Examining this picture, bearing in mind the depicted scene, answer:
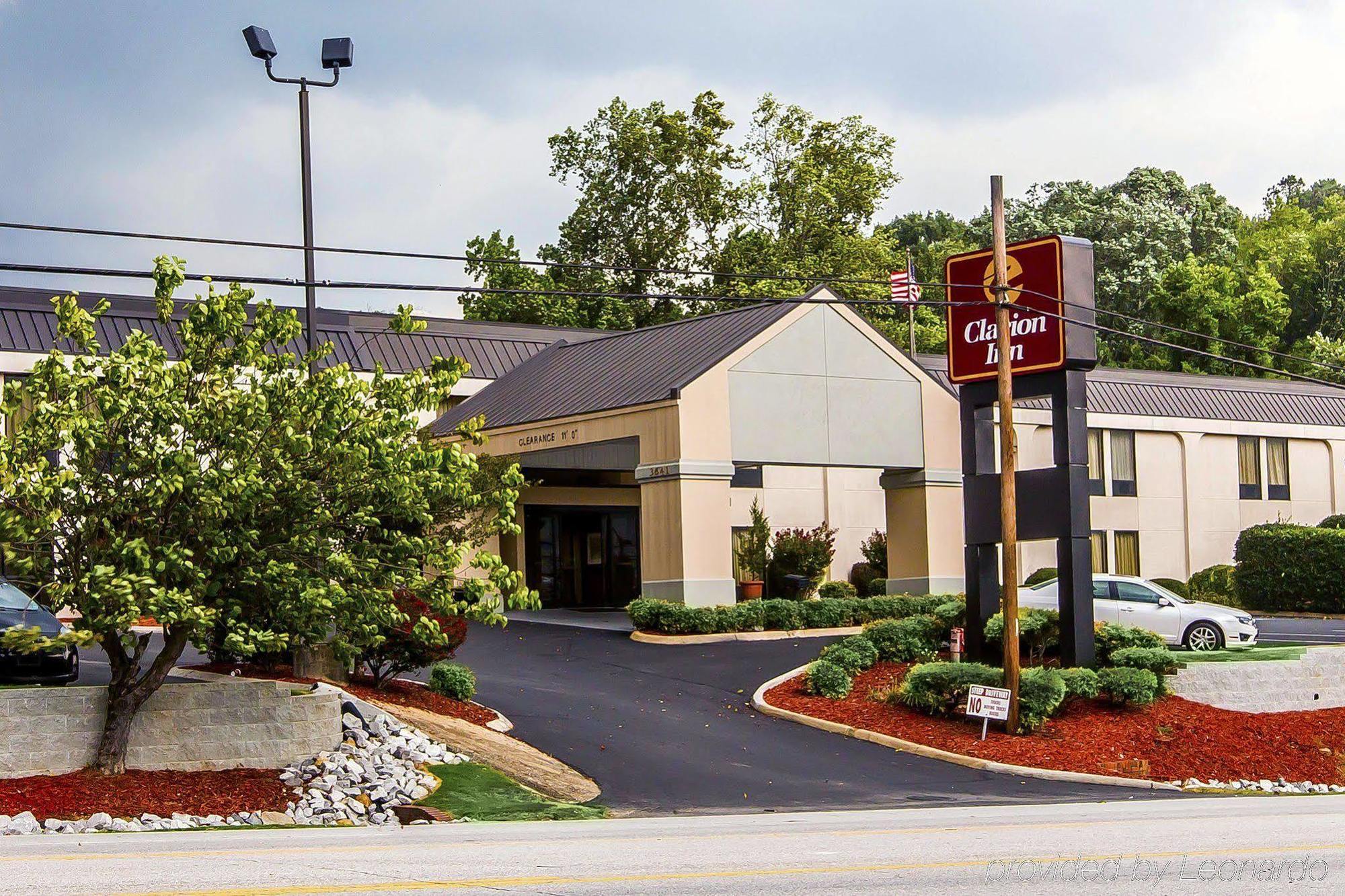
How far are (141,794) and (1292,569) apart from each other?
33037 mm

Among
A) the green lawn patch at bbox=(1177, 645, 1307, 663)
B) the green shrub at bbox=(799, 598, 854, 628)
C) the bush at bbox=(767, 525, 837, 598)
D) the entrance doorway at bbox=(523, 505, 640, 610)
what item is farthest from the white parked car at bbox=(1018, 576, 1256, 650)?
the entrance doorway at bbox=(523, 505, 640, 610)

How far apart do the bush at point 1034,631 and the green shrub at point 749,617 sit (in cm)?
659

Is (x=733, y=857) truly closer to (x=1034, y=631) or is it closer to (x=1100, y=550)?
(x=1034, y=631)

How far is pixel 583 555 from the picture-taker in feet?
131

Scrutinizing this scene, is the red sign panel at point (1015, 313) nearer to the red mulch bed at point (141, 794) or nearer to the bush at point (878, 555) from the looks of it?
the red mulch bed at point (141, 794)

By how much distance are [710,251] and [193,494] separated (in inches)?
1808

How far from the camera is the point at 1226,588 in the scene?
4328 centimetres

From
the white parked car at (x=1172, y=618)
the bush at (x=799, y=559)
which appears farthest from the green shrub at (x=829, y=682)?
the bush at (x=799, y=559)

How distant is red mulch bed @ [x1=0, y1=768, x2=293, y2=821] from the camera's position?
14.8 m

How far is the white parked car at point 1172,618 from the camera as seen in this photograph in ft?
92.0

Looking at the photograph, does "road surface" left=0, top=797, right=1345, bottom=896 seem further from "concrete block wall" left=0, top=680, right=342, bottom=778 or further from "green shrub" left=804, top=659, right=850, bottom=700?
"green shrub" left=804, top=659, right=850, bottom=700

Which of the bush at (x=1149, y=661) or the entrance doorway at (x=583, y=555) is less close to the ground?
the entrance doorway at (x=583, y=555)

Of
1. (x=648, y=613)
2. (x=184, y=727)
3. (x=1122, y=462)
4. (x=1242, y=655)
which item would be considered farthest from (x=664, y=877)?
(x=1122, y=462)

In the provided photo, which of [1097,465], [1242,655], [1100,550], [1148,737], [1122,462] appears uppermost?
[1122,462]
